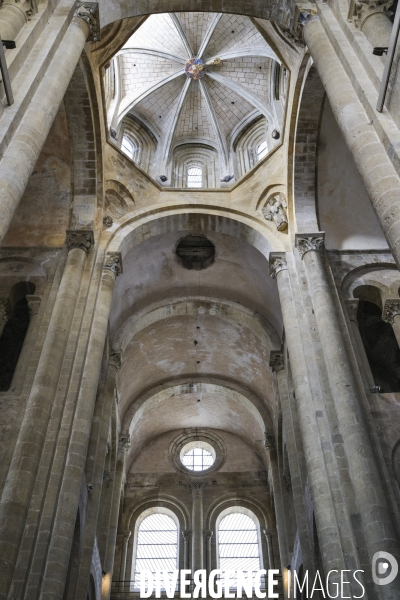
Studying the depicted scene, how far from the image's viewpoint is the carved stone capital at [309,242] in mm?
13547

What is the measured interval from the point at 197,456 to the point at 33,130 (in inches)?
700

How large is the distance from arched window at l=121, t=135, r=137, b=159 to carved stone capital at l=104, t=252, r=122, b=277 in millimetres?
6087

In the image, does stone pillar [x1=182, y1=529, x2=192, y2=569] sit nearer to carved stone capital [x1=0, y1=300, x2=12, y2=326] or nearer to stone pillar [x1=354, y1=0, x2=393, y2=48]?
carved stone capital [x1=0, y1=300, x2=12, y2=326]

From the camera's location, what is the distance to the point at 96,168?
15016mm

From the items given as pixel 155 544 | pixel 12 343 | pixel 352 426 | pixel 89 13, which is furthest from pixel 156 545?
pixel 89 13

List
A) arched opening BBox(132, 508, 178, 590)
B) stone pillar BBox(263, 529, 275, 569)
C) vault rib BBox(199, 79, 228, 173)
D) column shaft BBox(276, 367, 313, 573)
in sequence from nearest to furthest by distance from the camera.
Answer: column shaft BBox(276, 367, 313, 573) → stone pillar BBox(263, 529, 275, 569) → arched opening BBox(132, 508, 178, 590) → vault rib BBox(199, 79, 228, 173)

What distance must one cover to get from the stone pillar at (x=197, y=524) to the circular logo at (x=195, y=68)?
49.7 ft

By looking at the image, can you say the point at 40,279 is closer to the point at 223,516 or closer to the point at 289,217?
the point at 289,217

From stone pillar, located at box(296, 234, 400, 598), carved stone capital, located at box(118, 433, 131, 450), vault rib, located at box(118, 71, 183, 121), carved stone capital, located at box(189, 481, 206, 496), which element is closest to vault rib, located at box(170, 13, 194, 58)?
vault rib, located at box(118, 71, 183, 121)

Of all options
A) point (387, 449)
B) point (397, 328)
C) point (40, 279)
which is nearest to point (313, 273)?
point (397, 328)

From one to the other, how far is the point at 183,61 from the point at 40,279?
11534 millimetres

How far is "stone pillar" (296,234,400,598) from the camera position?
27.2 feet

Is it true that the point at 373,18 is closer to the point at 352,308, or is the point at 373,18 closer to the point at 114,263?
the point at 352,308

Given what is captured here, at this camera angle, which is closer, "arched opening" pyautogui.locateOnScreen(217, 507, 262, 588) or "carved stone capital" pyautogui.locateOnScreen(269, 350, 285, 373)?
"carved stone capital" pyautogui.locateOnScreen(269, 350, 285, 373)
